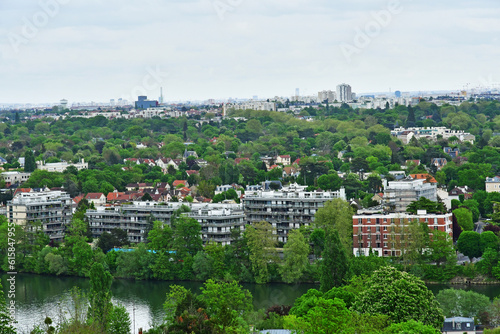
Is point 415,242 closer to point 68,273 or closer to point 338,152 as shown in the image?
point 68,273

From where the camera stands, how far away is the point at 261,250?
20.8m

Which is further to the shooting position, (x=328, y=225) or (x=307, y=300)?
(x=328, y=225)

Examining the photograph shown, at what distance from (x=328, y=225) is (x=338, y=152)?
26.3 m

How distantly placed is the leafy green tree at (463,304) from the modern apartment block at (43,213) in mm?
12196

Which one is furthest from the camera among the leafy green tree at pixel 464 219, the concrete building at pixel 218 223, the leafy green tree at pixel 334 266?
the leafy green tree at pixel 464 219

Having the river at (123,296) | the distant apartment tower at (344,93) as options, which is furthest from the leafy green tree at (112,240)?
the distant apartment tower at (344,93)

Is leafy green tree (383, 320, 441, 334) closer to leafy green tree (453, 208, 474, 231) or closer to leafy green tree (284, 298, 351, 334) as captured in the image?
leafy green tree (284, 298, 351, 334)

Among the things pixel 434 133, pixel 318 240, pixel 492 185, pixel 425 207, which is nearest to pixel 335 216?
pixel 318 240

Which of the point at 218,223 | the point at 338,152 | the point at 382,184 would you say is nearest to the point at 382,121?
the point at 338,152

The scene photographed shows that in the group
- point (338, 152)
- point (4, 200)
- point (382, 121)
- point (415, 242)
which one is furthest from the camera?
point (382, 121)

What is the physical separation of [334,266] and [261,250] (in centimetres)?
314

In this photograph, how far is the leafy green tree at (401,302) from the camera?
45.3ft

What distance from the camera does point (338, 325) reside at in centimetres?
1237

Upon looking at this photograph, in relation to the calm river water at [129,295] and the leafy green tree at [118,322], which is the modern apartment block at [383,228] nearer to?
the calm river water at [129,295]
